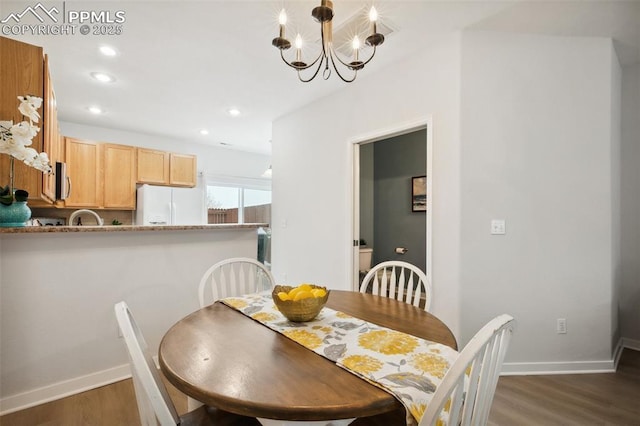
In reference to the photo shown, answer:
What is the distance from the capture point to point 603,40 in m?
2.39

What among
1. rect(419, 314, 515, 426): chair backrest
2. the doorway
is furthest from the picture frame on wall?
rect(419, 314, 515, 426): chair backrest

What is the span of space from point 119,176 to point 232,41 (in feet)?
10.4

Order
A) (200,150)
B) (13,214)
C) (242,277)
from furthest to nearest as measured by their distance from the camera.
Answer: (200,150)
(242,277)
(13,214)

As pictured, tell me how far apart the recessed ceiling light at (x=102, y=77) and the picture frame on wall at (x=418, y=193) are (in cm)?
390

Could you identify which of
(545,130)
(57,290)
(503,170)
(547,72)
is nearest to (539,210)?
(503,170)

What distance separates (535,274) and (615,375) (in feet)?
3.05

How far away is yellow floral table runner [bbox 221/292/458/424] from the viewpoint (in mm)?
862

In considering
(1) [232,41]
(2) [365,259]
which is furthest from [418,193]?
(1) [232,41]

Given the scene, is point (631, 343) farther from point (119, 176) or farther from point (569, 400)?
point (119, 176)

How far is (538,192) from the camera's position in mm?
2352

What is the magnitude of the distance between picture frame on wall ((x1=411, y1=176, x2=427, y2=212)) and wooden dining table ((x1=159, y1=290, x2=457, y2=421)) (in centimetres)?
328

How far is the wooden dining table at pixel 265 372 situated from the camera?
802mm

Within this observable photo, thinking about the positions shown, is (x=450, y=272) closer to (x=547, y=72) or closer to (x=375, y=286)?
(x=375, y=286)

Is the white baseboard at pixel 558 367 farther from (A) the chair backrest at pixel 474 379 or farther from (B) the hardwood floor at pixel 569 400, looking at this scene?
(A) the chair backrest at pixel 474 379
